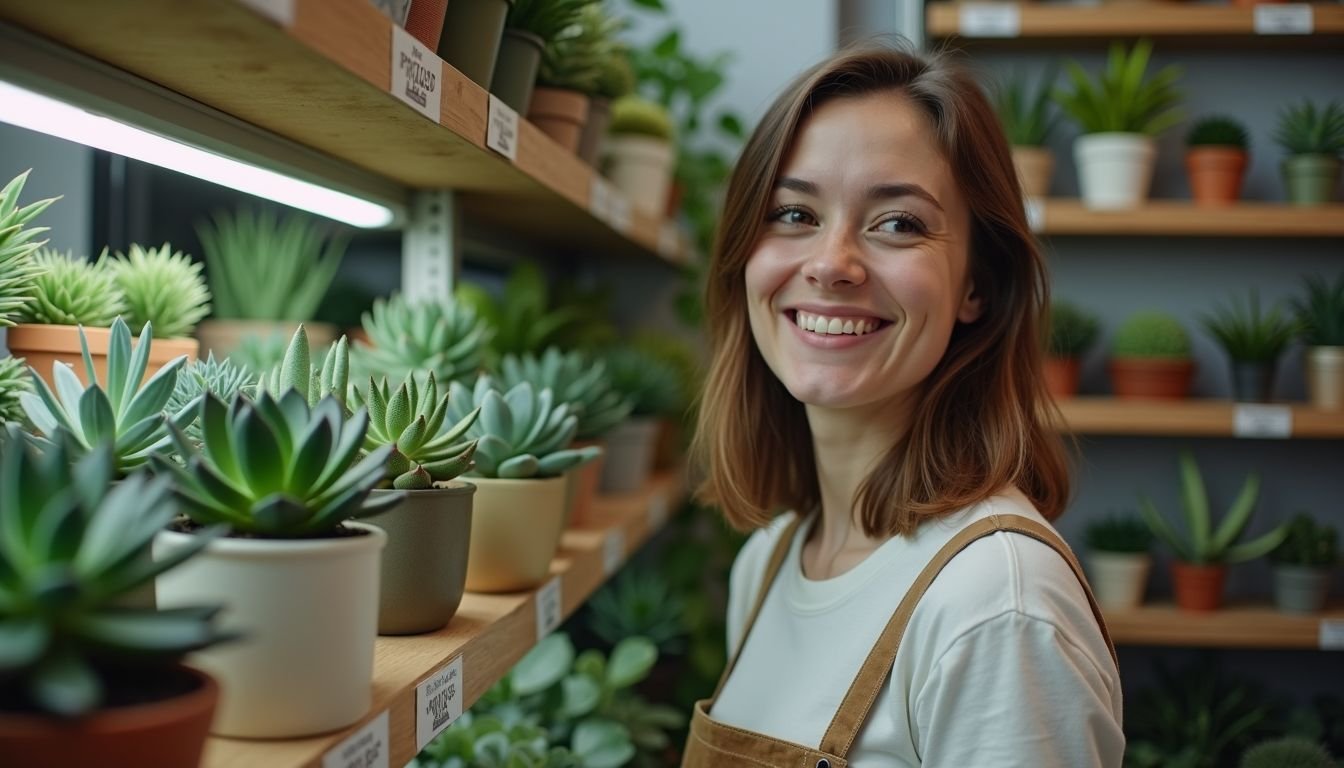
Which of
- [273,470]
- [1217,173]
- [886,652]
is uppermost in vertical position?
[1217,173]

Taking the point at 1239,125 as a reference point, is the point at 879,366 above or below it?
below

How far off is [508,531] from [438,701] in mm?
250

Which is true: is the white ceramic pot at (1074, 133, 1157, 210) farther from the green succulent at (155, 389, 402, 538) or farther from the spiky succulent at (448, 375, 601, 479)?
the green succulent at (155, 389, 402, 538)

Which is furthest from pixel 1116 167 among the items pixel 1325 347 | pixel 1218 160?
pixel 1325 347

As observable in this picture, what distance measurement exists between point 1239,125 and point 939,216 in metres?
→ 1.96

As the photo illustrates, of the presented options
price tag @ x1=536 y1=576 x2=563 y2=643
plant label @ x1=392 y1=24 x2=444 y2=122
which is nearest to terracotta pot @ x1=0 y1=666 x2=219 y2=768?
plant label @ x1=392 y1=24 x2=444 y2=122

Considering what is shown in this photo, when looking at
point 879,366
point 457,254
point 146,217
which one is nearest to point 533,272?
point 457,254

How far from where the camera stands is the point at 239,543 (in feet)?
1.91

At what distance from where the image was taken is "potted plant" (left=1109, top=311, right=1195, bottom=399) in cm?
266

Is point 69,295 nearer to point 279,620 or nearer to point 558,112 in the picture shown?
point 279,620

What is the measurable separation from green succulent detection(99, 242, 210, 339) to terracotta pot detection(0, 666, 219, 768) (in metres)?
0.59

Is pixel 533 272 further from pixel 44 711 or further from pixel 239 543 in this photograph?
pixel 44 711

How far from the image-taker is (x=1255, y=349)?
8.63ft

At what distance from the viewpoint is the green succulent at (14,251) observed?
2.54 feet
